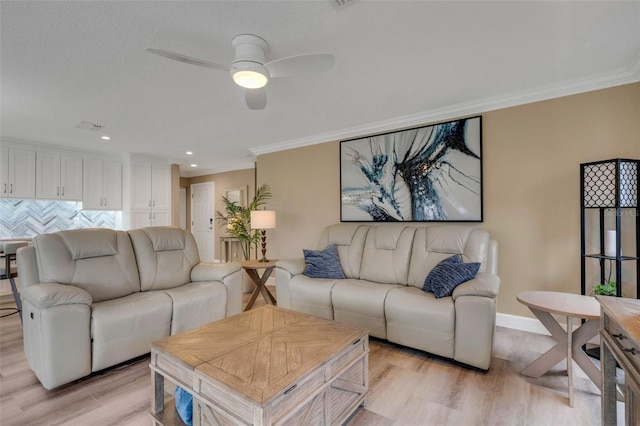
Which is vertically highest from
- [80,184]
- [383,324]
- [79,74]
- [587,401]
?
[79,74]

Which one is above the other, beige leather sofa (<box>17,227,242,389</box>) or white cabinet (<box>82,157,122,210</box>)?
white cabinet (<box>82,157,122,210</box>)

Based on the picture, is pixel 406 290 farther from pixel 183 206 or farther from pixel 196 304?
pixel 183 206

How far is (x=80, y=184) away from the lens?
511cm

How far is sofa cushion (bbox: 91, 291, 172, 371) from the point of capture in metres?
2.14

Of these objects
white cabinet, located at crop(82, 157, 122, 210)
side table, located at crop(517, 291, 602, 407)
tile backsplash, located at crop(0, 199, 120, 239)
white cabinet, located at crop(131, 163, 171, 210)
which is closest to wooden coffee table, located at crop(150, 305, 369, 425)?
side table, located at crop(517, 291, 602, 407)

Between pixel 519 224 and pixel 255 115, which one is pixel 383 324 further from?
pixel 255 115

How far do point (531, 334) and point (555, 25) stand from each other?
260 cm

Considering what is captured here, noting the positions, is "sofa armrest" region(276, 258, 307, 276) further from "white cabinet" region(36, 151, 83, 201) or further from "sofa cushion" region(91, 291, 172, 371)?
"white cabinet" region(36, 151, 83, 201)

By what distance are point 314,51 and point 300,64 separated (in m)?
0.36

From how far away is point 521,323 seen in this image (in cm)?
296

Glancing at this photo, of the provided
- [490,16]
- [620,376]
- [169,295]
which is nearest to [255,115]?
[169,295]

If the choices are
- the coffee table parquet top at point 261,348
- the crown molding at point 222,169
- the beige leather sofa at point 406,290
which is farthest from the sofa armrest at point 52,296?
the crown molding at point 222,169

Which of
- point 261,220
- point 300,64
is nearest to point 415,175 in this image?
point 261,220

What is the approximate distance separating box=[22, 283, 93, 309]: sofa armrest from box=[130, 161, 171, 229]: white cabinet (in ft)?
12.0
